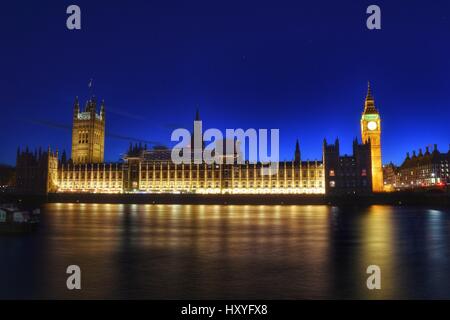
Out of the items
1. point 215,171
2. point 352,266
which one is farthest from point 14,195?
point 352,266

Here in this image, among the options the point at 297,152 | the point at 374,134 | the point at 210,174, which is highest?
the point at 374,134

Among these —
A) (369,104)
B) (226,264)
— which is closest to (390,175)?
(369,104)

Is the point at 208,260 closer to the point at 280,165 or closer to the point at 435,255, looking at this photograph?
the point at 435,255

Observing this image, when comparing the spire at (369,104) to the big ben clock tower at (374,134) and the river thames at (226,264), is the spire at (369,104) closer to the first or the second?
the big ben clock tower at (374,134)

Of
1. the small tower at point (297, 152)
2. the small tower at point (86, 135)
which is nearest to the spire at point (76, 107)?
the small tower at point (86, 135)

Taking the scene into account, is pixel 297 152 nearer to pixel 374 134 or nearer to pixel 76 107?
pixel 374 134

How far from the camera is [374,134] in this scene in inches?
3999

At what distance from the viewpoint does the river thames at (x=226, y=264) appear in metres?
13.7

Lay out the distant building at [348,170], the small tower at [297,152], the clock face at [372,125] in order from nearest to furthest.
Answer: the distant building at [348,170] → the clock face at [372,125] → the small tower at [297,152]

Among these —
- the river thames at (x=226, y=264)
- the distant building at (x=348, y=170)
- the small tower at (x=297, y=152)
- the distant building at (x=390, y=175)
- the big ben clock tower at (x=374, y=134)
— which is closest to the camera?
the river thames at (x=226, y=264)

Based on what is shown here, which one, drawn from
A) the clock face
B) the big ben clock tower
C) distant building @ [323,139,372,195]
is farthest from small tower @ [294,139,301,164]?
the clock face

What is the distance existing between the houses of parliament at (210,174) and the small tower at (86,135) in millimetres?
8269

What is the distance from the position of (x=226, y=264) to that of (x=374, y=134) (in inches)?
3574

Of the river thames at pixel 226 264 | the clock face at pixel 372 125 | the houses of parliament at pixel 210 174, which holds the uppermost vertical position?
the clock face at pixel 372 125
